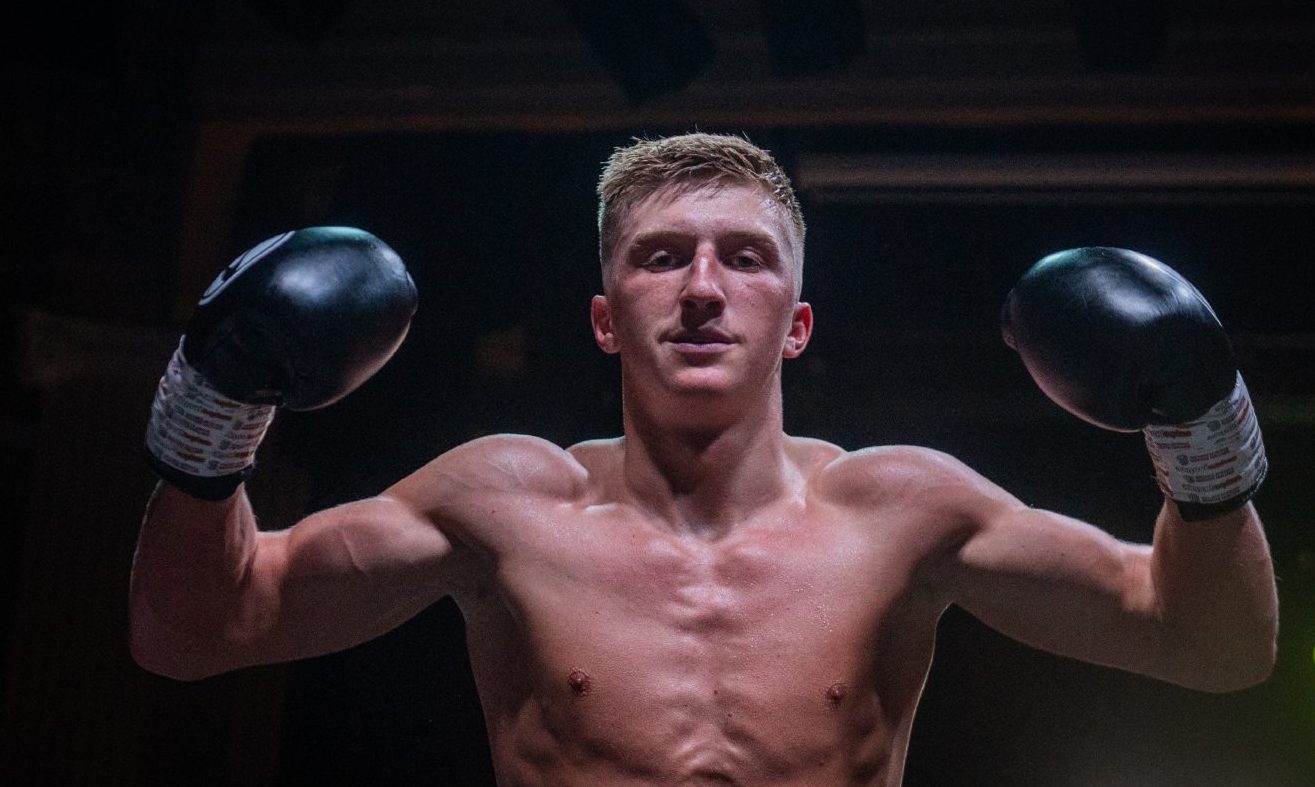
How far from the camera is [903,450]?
1.88 metres

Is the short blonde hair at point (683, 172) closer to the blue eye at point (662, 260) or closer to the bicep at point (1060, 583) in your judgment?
the blue eye at point (662, 260)

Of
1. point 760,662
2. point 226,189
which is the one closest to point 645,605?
point 760,662

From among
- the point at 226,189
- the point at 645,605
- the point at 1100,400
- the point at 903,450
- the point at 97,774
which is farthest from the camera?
the point at 226,189

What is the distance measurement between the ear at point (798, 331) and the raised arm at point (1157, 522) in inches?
13.9

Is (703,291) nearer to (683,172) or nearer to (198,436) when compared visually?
(683,172)

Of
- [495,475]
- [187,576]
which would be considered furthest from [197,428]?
[495,475]

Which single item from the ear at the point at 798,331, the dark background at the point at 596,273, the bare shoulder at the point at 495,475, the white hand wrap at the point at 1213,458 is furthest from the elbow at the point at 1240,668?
the dark background at the point at 596,273

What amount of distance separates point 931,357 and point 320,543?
1922 mm

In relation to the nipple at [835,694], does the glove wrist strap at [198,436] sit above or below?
above

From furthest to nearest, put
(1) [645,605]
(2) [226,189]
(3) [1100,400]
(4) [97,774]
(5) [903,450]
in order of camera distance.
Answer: (2) [226,189] < (4) [97,774] < (5) [903,450] < (1) [645,605] < (3) [1100,400]

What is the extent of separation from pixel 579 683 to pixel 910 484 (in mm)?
552

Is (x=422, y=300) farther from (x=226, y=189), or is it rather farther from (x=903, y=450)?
(x=903, y=450)

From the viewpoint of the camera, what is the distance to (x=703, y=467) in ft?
6.13

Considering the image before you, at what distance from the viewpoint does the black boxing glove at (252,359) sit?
60.4 inches
